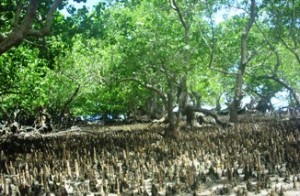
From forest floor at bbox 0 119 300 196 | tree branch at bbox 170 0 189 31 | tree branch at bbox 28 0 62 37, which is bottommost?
forest floor at bbox 0 119 300 196

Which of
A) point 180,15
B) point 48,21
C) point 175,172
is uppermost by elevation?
point 180,15

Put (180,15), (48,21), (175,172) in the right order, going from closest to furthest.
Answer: (48,21) < (175,172) < (180,15)

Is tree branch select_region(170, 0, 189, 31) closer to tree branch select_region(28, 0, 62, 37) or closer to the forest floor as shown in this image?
the forest floor

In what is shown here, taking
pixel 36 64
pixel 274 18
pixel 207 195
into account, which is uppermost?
pixel 274 18

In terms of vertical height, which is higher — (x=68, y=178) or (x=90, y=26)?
(x=90, y=26)

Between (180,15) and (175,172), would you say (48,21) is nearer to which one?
(175,172)

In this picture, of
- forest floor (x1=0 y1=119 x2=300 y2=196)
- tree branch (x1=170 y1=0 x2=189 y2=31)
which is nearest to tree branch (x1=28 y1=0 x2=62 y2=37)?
forest floor (x1=0 y1=119 x2=300 y2=196)

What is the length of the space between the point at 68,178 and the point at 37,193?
3.75 ft

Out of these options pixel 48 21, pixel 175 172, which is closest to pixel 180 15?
pixel 48 21

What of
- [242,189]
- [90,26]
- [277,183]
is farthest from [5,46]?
[277,183]

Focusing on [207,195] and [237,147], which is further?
[237,147]

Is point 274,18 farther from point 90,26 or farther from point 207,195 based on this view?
point 207,195

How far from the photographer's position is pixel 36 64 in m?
13.5

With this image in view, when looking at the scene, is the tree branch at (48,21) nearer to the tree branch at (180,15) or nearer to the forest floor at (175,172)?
the forest floor at (175,172)
